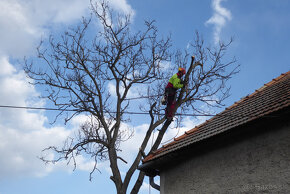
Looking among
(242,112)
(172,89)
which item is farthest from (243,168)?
(172,89)

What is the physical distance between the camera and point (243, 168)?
6.39 meters

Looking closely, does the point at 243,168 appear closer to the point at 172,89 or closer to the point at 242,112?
the point at 242,112

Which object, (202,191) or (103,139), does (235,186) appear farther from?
(103,139)

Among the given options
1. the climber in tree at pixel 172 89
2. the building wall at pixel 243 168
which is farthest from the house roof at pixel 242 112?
the climber in tree at pixel 172 89

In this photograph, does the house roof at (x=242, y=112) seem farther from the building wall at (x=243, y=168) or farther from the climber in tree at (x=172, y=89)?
the climber in tree at (x=172, y=89)

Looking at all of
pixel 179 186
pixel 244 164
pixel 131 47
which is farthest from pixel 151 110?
pixel 244 164

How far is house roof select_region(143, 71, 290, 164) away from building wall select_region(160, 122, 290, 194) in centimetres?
37

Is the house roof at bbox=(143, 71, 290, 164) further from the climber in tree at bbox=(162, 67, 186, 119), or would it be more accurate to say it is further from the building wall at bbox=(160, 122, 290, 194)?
the climber in tree at bbox=(162, 67, 186, 119)

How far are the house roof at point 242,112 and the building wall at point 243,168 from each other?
0.37 meters

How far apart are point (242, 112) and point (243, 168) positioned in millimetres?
1716

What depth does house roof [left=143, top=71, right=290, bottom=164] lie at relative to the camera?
657cm

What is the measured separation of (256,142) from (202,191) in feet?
5.34

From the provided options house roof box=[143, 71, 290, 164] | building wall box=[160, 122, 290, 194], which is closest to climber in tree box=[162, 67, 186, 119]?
house roof box=[143, 71, 290, 164]

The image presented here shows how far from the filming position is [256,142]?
635 centimetres
